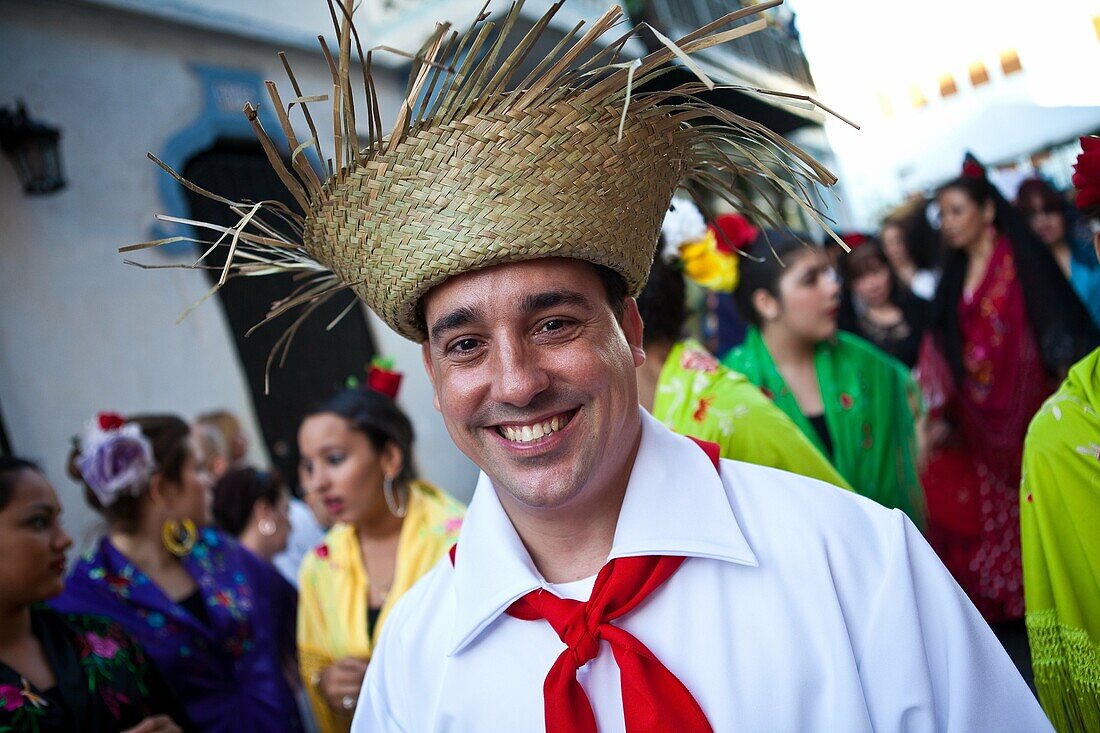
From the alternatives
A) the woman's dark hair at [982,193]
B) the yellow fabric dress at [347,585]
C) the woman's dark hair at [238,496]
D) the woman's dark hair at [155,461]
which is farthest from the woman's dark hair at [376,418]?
the woman's dark hair at [982,193]

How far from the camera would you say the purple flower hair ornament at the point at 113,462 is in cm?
354

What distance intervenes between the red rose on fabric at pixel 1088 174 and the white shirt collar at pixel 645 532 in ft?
3.37

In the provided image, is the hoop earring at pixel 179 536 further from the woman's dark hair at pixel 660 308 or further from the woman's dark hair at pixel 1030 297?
the woman's dark hair at pixel 1030 297

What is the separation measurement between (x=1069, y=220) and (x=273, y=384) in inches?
205

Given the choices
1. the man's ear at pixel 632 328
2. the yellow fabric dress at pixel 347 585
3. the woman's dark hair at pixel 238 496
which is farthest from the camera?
the woman's dark hair at pixel 238 496

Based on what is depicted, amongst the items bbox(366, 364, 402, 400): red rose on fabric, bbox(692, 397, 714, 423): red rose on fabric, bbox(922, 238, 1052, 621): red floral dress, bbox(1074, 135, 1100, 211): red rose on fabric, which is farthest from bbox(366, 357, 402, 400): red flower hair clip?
bbox(922, 238, 1052, 621): red floral dress

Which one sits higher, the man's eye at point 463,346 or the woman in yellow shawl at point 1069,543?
the man's eye at point 463,346

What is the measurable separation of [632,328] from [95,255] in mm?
4510

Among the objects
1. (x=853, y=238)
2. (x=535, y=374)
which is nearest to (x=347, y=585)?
(x=535, y=374)

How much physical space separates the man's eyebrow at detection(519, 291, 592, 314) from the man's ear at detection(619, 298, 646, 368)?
21 centimetres

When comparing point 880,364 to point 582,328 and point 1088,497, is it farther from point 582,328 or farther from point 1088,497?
point 582,328

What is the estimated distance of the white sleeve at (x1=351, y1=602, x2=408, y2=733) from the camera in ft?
5.91

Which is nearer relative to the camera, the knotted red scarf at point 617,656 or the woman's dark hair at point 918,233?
the knotted red scarf at point 617,656

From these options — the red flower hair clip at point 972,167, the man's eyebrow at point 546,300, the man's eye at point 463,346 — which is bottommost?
the man's eye at point 463,346
